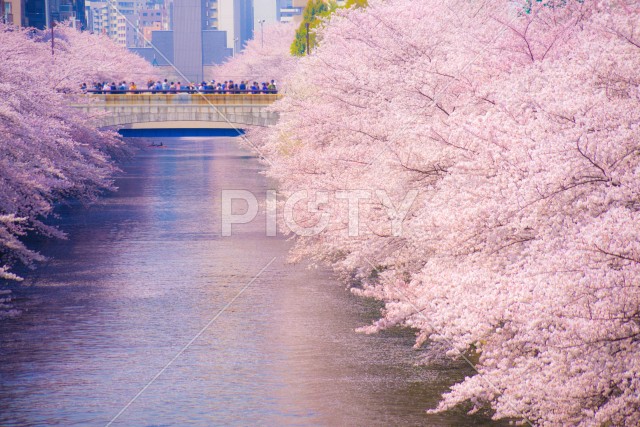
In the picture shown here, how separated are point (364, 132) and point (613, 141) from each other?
11.2 meters

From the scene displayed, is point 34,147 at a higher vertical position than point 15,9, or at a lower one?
lower

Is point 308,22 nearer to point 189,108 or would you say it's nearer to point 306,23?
point 306,23

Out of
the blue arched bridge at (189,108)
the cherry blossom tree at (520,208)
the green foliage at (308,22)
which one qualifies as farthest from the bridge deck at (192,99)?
the cherry blossom tree at (520,208)

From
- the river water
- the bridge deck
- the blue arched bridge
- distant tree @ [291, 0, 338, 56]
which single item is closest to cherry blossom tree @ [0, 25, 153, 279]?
the river water

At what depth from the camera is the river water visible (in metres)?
16.2

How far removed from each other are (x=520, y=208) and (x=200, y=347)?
9.10m

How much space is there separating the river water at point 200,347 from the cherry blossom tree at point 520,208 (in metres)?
1.43

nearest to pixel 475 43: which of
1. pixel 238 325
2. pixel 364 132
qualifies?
pixel 364 132

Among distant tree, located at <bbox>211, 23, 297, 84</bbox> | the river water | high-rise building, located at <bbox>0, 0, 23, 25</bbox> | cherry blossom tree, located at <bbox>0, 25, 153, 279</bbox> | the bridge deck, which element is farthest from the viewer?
distant tree, located at <bbox>211, 23, 297, 84</bbox>

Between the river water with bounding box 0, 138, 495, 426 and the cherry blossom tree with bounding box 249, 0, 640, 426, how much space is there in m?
1.43

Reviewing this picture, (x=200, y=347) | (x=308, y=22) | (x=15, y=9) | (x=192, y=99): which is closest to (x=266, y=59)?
(x=308, y=22)

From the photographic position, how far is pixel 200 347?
19938 millimetres

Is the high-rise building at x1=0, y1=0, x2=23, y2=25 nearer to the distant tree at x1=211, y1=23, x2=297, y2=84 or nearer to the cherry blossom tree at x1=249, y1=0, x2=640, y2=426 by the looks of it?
the distant tree at x1=211, y1=23, x2=297, y2=84

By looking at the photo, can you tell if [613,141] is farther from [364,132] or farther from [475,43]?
[364,132]
